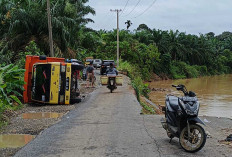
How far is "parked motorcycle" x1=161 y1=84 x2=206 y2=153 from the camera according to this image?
6.49 meters

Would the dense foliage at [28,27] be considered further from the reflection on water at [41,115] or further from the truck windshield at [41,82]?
the reflection on water at [41,115]

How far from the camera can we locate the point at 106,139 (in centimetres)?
767

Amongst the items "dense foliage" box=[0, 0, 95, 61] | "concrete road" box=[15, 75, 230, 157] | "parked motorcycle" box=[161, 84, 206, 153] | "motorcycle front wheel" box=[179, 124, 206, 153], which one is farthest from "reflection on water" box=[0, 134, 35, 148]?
"dense foliage" box=[0, 0, 95, 61]

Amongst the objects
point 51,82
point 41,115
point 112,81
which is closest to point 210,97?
point 112,81

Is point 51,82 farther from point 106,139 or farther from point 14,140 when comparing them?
point 106,139

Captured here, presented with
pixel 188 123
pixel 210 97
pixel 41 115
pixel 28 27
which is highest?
pixel 28 27

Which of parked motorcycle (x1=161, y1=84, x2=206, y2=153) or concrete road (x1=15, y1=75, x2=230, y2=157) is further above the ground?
parked motorcycle (x1=161, y1=84, x2=206, y2=153)

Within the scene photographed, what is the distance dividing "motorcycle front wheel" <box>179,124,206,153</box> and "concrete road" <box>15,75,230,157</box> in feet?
0.47

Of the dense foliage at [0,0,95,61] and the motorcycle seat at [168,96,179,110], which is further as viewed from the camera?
the dense foliage at [0,0,95,61]

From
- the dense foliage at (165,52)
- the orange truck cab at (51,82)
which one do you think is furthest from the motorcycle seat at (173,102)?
the dense foliage at (165,52)

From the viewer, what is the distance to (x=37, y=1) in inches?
1019

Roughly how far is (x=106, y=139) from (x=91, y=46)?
31.0 meters

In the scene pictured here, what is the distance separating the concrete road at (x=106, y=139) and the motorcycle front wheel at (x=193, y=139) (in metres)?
0.14

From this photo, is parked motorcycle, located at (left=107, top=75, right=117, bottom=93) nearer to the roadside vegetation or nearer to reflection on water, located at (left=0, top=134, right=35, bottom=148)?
the roadside vegetation
